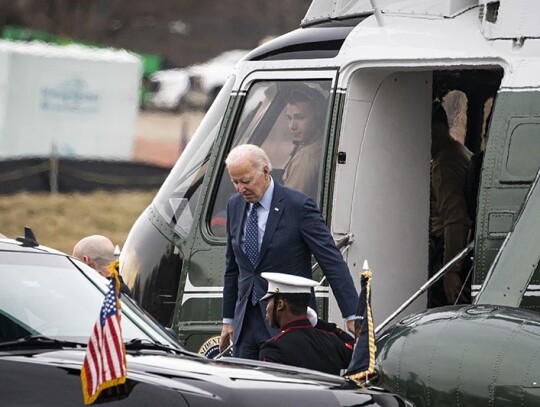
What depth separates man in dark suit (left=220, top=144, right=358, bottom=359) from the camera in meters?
9.04

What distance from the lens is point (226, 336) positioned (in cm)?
952

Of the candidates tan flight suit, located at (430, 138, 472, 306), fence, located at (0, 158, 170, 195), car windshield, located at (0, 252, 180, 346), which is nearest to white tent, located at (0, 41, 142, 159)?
fence, located at (0, 158, 170, 195)

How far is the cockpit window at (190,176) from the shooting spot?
1085cm

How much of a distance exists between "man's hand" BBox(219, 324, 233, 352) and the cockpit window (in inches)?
55.9

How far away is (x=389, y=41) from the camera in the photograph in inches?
396

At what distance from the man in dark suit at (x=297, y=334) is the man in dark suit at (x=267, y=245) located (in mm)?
496

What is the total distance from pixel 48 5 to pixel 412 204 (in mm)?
23776

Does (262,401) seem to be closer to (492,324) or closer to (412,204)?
(492,324)

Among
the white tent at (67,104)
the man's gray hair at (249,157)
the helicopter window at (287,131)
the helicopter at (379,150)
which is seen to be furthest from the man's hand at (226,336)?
the white tent at (67,104)

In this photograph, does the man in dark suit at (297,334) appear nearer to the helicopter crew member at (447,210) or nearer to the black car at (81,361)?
the black car at (81,361)

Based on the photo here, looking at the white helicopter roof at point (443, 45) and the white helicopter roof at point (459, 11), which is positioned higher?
the white helicopter roof at point (459, 11)

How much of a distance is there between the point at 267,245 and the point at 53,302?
219cm

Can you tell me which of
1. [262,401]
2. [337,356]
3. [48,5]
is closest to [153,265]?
[337,356]

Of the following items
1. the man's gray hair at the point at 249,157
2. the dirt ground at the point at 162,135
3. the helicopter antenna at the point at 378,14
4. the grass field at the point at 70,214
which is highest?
the helicopter antenna at the point at 378,14
